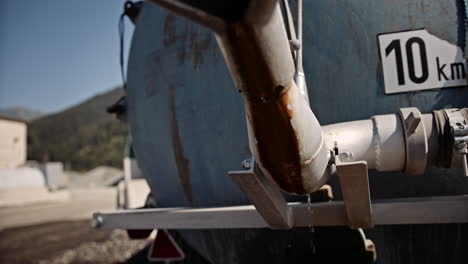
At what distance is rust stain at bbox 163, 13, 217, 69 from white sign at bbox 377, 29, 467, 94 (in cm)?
70

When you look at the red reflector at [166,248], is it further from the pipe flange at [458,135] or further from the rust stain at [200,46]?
the pipe flange at [458,135]

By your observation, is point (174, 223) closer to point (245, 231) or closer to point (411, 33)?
point (245, 231)

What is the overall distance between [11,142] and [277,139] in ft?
84.1

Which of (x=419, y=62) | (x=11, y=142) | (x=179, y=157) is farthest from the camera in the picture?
(x=11, y=142)

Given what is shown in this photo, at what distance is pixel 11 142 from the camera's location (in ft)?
75.6

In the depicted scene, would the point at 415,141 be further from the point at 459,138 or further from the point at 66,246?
the point at 66,246

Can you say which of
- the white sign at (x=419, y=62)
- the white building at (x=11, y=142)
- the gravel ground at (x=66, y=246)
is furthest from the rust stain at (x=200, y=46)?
the white building at (x=11, y=142)

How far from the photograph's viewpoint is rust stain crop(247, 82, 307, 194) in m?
0.93

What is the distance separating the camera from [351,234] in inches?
57.4

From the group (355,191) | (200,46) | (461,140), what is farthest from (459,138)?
(200,46)

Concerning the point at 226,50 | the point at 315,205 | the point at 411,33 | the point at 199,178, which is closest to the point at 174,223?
the point at 199,178

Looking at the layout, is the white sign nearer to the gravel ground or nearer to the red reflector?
the red reflector

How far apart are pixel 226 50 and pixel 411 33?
886 mm

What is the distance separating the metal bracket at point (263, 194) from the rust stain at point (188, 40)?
0.72m
